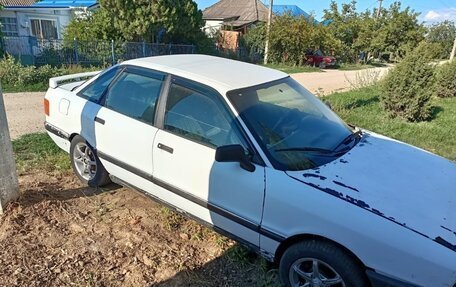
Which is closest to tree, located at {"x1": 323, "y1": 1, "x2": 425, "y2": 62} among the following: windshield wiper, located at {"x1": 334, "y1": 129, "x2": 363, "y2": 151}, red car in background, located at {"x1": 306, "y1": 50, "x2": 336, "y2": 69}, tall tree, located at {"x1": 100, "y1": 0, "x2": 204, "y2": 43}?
red car in background, located at {"x1": 306, "y1": 50, "x2": 336, "y2": 69}

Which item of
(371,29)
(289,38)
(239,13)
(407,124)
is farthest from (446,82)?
(239,13)

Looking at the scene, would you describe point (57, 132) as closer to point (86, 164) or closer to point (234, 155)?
point (86, 164)

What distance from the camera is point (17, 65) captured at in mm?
10844

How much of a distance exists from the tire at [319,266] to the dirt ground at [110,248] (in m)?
0.34

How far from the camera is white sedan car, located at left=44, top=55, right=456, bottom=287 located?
2.19 m

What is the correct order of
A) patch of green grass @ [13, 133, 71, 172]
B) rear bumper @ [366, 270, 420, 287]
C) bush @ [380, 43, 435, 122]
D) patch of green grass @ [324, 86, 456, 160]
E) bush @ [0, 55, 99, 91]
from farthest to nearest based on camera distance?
bush @ [0, 55, 99, 91] < bush @ [380, 43, 435, 122] < patch of green grass @ [324, 86, 456, 160] < patch of green grass @ [13, 133, 71, 172] < rear bumper @ [366, 270, 420, 287]

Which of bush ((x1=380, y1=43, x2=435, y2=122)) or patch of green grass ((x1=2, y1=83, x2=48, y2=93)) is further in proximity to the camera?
patch of green grass ((x1=2, y1=83, x2=48, y2=93))

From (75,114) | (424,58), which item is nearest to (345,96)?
(424,58)

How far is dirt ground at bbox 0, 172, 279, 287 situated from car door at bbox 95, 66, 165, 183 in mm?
476

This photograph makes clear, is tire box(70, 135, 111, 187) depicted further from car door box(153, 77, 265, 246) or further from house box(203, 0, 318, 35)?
house box(203, 0, 318, 35)

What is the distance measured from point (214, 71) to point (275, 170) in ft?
4.00

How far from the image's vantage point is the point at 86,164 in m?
4.04

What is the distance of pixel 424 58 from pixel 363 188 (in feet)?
23.7

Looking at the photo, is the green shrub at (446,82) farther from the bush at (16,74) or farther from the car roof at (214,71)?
the bush at (16,74)
